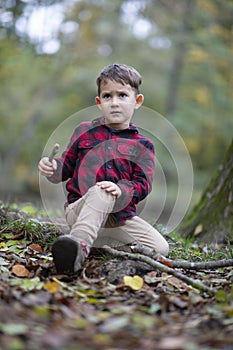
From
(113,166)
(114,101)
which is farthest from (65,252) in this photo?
(114,101)

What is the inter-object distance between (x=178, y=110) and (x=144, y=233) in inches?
534

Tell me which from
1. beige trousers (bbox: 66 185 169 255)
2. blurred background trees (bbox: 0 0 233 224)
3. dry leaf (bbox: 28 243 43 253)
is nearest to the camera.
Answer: beige trousers (bbox: 66 185 169 255)

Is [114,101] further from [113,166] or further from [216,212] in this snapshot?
[216,212]

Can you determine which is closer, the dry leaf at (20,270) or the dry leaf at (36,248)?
the dry leaf at (20,270)

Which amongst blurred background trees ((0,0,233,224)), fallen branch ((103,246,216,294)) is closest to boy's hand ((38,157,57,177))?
fallen branch ((103,246,216,294))

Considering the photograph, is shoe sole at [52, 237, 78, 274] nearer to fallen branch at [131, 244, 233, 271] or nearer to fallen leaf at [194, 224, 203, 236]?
fallen branch at [131, 244, 233, 271]

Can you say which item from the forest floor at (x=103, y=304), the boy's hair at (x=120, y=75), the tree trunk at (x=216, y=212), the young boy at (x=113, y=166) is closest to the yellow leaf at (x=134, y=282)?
the forest floor at (x=103, y=304)

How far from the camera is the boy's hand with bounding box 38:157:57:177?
2918mm

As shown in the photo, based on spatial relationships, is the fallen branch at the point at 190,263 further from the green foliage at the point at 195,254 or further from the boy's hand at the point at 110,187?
the boy's hand at the point at 110,187

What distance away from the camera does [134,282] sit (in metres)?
2.36

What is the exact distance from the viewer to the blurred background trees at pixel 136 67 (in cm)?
1491

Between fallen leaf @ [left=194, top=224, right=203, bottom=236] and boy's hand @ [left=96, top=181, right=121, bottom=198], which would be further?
fallen leaf @ [left=194, top=224, right=203, bottom=236]

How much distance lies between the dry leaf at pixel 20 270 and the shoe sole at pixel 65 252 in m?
0.22

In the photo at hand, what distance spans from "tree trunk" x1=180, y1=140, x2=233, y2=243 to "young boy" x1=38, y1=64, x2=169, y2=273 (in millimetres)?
1346
